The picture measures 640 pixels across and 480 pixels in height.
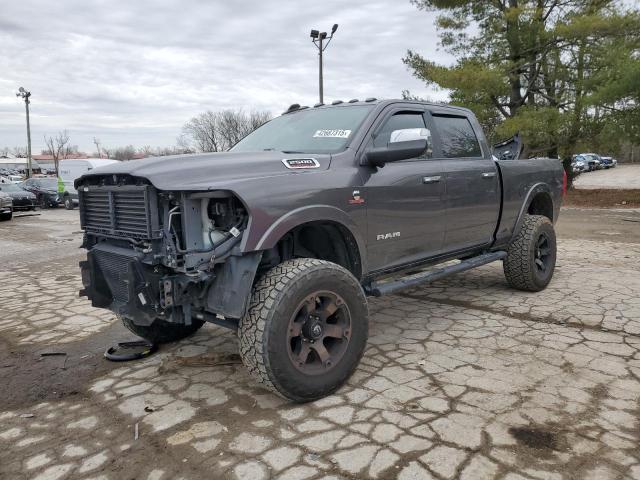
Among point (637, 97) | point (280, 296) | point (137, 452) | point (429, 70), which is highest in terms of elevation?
point (429, 70)

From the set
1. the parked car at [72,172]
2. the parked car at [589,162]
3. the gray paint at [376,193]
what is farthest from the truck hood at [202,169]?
the parked car at [589,162]

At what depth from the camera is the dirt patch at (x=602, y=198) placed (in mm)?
17328

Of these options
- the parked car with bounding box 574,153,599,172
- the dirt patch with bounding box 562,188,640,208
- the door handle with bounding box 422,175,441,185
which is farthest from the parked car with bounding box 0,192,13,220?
the parked car with bounding box 574,153,599,172

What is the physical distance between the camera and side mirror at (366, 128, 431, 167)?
3582 mm

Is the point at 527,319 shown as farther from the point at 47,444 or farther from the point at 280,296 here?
the point at 47,444

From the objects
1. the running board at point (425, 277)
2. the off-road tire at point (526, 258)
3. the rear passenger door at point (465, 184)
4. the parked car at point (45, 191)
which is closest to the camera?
the running board at point (425, 277)

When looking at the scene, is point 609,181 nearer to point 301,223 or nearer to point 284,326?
point 301,223

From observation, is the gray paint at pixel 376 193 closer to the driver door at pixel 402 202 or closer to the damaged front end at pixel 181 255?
the driver door at pixel 402 202

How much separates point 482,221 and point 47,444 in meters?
4.03

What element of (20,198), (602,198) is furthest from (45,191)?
(602,198)

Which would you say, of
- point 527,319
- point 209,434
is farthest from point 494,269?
point 209,434

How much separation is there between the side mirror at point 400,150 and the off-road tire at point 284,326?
2.93 ft

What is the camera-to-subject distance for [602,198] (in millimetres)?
18766

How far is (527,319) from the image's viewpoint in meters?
4.93
